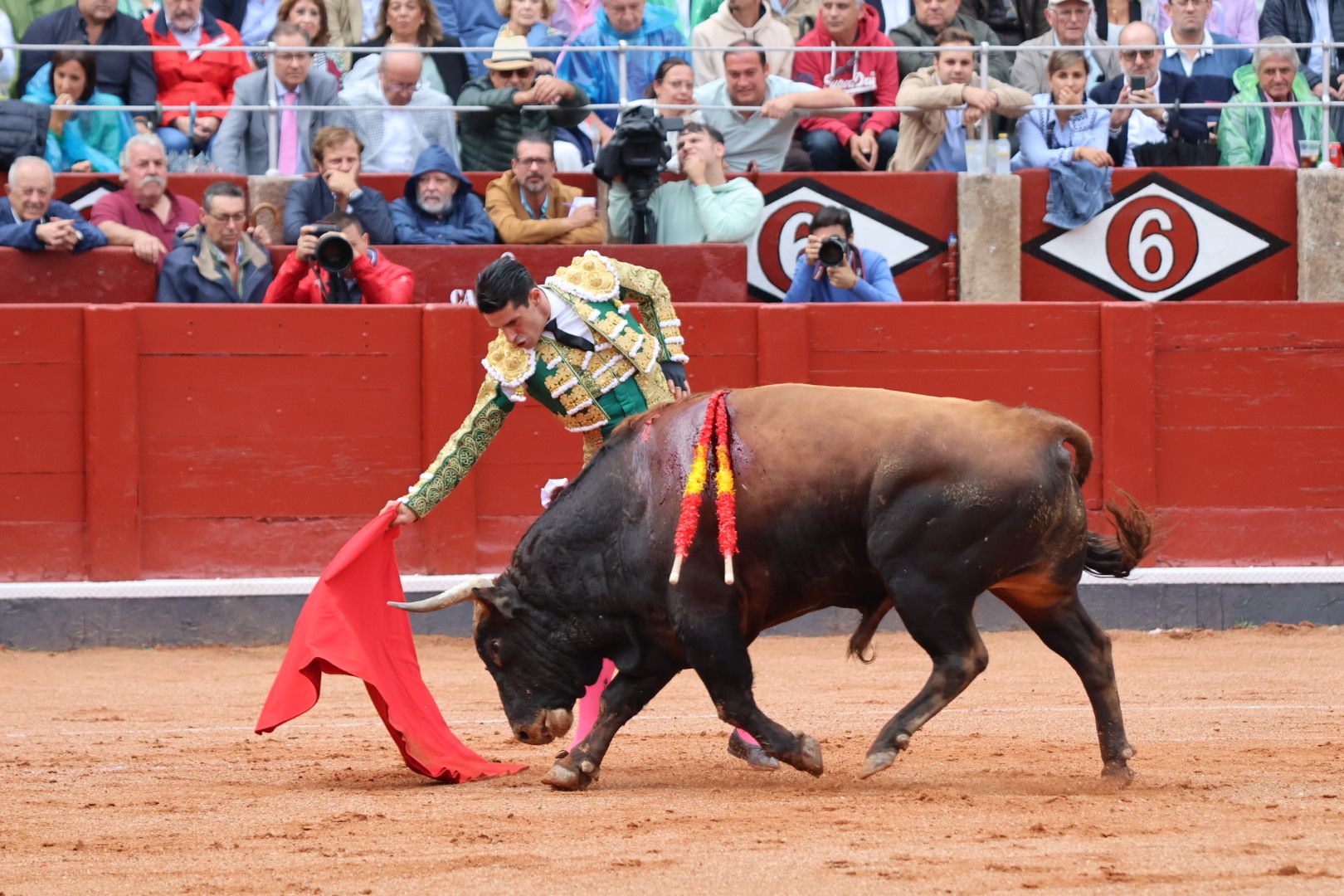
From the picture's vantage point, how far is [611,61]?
9438 mm

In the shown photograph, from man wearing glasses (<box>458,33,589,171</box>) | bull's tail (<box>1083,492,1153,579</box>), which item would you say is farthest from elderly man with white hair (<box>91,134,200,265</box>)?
bull's tail (<box>1083,492,1153,579</box>)

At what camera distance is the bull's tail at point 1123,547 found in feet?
15.8

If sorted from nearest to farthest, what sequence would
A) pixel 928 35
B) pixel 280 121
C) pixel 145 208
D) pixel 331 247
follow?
pixel 331 247, pixel 145 208, pixel 280 121, pixel 928 35

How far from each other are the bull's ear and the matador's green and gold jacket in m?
0.29

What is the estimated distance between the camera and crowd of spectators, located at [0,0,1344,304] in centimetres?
838

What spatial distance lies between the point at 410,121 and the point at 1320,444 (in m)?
4.62

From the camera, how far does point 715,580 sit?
15.3 ft

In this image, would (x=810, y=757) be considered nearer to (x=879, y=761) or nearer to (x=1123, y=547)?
(x=879, y=761)

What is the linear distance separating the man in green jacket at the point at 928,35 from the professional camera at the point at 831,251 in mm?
1587

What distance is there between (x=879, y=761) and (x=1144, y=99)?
5929 mm

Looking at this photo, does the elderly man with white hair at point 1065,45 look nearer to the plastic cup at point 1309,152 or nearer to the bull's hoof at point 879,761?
the plastic cup at point 1309,152

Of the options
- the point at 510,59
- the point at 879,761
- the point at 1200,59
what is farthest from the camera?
the point at 1200,59

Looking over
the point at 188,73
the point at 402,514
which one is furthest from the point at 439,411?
the point at 402,514

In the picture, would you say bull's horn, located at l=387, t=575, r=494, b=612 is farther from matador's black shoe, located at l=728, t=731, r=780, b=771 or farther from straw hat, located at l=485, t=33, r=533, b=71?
straw hat, located at l=485, t=33, r=533, b=71
